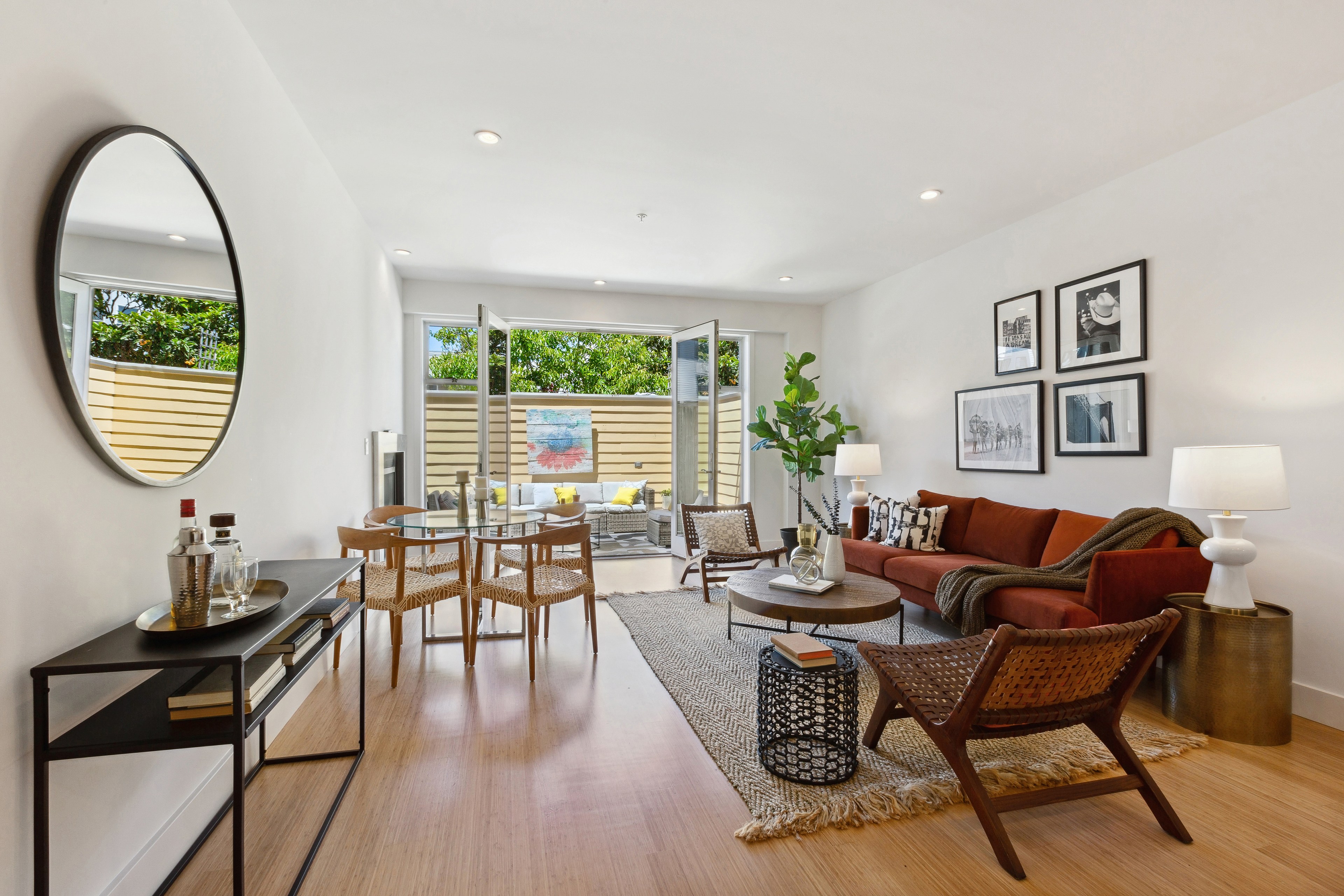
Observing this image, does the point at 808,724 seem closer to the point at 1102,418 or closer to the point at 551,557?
the point at 551,557

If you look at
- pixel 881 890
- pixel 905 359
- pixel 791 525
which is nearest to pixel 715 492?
pixel 791 525

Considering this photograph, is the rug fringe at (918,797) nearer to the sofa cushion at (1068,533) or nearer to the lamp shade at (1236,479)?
the lamp shade at (1236,479)

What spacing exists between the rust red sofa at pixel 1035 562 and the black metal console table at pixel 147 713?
3.00 meters

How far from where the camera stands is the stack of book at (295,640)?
1.72m

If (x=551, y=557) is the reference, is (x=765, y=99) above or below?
above

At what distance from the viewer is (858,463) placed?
533cm

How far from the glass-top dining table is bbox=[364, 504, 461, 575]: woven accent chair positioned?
0.20 ft

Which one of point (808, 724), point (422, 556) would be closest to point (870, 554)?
point (808, 724)

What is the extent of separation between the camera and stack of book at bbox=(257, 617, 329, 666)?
1724 millimetres

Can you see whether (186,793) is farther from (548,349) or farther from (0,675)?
(548,349)

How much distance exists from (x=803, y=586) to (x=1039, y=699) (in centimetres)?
125

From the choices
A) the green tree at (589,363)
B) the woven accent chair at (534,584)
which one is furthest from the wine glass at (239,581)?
the green tree at (589,363)

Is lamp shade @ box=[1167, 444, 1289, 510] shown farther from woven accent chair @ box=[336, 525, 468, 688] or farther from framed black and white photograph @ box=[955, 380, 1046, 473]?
woven accent chair @ box=[336, 525, 468, 688]

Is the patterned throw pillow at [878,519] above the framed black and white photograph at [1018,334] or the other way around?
the other way around
